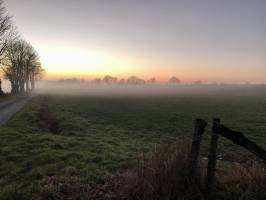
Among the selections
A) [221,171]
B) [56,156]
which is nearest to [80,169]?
[56,156]

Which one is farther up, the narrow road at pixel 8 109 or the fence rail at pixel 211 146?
the fence rail at pixel 211 146

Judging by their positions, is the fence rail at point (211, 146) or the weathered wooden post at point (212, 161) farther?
the weathered wooden post at point (212, 161)

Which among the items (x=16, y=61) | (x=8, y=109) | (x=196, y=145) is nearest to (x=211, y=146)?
(x=196, y=145)

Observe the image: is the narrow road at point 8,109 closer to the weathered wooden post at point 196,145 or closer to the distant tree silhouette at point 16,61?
the weathered wooden post at point 196,145

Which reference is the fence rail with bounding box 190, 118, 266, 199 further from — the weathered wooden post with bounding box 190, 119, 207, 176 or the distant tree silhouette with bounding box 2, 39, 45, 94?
the distant tree silhouette with bounding box 2, 39, 45, 94

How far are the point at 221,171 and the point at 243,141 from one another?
12.3 ft

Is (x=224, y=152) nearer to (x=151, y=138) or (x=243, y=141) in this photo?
(x=151, y=138)

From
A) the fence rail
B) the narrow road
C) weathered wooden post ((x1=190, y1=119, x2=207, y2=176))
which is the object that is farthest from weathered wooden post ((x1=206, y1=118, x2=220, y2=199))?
the narrow road

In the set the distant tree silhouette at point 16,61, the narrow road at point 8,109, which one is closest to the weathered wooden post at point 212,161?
the narrow road at point 8,109

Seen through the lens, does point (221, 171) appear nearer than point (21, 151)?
Yes

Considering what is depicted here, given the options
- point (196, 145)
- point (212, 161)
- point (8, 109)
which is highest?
point (196, 145)

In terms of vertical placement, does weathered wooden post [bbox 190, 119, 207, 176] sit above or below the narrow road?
above

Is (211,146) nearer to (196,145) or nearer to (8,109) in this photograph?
(196,145)

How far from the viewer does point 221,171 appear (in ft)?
30.2
